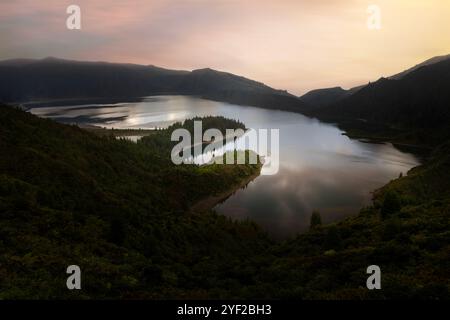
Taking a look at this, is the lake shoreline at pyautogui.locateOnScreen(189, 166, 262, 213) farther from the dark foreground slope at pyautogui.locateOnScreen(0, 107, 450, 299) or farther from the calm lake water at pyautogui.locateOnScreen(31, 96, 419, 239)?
the dark foreground slope at pyautogui.locateOnScreen(0, 107, 450, 299)

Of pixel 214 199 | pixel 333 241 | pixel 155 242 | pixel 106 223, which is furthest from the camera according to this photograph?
pixel 214 199

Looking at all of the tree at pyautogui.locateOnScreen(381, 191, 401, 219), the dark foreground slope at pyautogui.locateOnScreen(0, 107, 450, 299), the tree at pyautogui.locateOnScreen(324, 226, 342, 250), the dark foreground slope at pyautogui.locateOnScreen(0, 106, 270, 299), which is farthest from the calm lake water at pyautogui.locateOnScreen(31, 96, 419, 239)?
the tree at pyautogui.locateOnScreen(324, 226, 342, 250)

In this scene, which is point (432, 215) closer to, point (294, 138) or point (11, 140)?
point (11, 140)

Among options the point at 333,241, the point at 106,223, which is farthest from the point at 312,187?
the point at 106,223

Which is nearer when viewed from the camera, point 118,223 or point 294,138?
point 118,223

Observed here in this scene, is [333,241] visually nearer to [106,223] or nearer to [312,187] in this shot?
[106,223]

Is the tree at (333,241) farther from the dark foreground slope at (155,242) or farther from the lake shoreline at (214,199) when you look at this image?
the lake shoreline at (214,199)

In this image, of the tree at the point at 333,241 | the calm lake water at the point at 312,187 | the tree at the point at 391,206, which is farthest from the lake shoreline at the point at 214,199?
the tree at the point at 333,241
